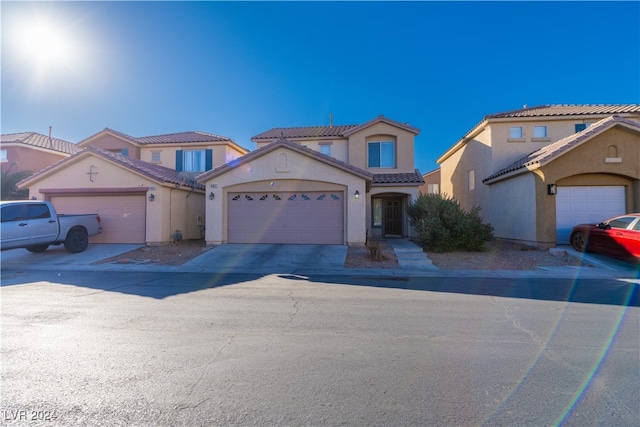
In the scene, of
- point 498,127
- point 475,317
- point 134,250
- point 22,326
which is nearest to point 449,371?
point 475,317

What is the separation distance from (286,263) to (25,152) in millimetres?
24711

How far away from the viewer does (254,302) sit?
7.24 m

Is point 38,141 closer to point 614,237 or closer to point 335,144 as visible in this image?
point 335,144

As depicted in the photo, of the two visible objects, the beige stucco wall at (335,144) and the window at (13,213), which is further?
the beige stucco wall at (335,144)

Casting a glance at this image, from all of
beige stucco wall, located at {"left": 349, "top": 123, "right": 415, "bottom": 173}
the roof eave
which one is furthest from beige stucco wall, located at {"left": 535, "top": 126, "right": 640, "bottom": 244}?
beige stucco wall, located at {"left": 349, "top": 123, "right": 415, "bottom": 173}

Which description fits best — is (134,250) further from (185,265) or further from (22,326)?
(22,326)

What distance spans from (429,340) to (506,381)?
1.30 meters

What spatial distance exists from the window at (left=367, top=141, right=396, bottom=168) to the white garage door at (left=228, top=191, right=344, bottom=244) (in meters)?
6.25

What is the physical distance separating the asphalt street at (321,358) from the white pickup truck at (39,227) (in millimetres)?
5906

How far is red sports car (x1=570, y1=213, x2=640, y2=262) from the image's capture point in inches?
430

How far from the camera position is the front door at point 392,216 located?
834 inches

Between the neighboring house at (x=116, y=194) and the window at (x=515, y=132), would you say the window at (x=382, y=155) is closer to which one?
the window at (x=515, y=132)

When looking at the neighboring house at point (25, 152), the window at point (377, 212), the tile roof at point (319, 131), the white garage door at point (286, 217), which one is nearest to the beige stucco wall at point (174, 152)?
the tile roof at point (319, 131)

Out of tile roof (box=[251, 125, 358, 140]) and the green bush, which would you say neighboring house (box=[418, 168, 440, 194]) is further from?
the green bush
